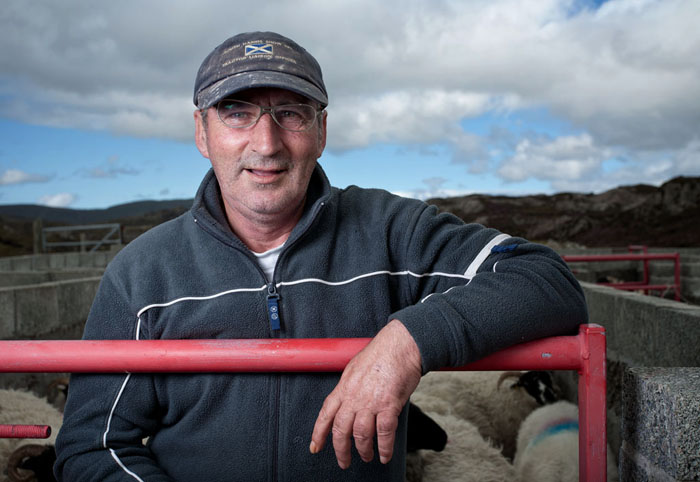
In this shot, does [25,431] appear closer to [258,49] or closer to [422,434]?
[258,49]

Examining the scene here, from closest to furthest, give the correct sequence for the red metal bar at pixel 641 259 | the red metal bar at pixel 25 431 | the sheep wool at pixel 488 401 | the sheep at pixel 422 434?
the red metal bar at pixel 25 431 < the sheep at pixel 422 434 < the sheep wool at pixel 488 401 < the red metal bar at pixel 641 259

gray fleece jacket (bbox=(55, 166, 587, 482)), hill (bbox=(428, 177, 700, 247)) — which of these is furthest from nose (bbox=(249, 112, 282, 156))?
hill (bbox=(428, 177, 700, 247))

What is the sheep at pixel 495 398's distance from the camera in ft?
14.8

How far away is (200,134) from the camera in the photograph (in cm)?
204

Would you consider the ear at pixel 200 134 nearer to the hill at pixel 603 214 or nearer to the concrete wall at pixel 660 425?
the concrete wall at pixel 660 425

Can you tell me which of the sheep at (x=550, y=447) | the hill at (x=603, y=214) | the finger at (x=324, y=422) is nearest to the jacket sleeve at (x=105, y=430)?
the finger at (x=324, y=422)

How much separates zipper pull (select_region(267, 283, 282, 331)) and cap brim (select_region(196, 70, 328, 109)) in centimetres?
65

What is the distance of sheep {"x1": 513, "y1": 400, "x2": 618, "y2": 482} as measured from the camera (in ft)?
11.0

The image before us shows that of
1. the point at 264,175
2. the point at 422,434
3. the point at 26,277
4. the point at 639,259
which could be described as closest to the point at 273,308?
the point at 264,175

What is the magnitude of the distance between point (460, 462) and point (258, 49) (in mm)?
2696

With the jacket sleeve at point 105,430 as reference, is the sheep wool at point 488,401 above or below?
below

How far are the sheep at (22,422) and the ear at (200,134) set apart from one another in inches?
85.0

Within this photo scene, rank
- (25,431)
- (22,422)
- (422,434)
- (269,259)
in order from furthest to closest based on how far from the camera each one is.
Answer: (22,422) < (422,434) < (269,259) < (25,431)

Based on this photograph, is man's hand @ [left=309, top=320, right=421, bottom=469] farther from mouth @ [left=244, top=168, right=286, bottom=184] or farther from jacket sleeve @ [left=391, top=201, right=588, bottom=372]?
mouth @ [left=244, top=168, right=286, bottom=184]
